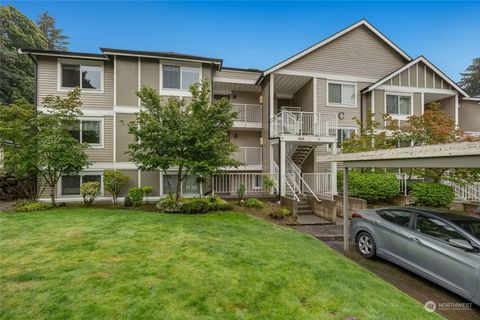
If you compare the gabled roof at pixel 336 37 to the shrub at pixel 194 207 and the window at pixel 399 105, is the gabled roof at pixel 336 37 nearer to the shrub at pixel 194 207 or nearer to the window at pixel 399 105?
the window at pixel 399 105

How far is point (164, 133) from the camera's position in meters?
8.73

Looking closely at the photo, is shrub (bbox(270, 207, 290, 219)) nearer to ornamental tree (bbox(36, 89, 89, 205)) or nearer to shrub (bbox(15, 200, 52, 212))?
ornamental tree (bbox(36, 89, 89, 205))

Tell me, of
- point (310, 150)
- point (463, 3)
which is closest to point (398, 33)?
point (463, 3)

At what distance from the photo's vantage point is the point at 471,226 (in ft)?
14.1

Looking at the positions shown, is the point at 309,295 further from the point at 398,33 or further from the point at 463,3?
the point at 398,33

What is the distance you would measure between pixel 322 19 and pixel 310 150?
38.7ft

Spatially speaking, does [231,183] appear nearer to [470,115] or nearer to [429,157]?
[429,157]

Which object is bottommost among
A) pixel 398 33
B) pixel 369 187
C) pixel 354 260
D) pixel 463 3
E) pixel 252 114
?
pixel 354 260

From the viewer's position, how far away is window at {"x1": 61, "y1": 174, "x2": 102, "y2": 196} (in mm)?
11305

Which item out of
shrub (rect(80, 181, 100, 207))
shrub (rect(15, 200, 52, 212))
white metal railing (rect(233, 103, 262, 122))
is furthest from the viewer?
white metal railing (rect(233, 103, 262, 122))

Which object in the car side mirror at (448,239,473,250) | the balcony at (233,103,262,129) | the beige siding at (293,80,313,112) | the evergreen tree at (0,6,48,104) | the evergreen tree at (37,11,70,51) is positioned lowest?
the car side mirror at (448,239,473,250)

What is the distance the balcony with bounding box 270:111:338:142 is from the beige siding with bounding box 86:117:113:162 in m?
8.94

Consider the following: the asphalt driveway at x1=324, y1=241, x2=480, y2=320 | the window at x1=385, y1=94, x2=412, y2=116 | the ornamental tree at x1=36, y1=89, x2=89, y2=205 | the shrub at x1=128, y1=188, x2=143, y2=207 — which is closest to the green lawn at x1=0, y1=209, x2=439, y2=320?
the asphalt driveway at x1=324, y1=241, x2=480, y2=320

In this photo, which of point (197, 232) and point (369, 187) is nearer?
point (197, 232)
